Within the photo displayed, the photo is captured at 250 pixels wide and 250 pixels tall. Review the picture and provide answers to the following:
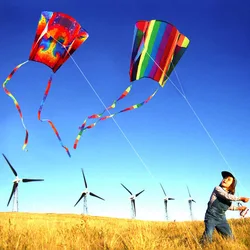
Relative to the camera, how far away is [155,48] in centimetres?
931

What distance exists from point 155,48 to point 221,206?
14.2 ft

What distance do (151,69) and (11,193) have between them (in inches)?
1361

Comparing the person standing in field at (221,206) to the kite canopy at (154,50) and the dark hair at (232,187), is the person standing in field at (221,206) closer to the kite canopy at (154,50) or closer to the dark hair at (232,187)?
the dark hair at (232,187)

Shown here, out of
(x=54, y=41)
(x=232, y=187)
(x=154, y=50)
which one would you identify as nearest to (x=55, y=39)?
(x=54, y=41)

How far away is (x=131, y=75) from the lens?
931cm

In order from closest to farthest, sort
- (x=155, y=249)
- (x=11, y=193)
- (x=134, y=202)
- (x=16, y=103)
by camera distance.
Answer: (x=155, y=249)
(x=16, y=103)
(x=11, y=193)
(x=134, y=202)

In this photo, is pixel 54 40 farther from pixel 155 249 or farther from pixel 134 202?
pixel 134 202

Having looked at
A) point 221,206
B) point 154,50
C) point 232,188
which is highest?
point 154,50

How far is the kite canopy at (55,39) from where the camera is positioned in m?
9.20

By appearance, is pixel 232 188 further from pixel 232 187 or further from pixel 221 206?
pixel 221 206

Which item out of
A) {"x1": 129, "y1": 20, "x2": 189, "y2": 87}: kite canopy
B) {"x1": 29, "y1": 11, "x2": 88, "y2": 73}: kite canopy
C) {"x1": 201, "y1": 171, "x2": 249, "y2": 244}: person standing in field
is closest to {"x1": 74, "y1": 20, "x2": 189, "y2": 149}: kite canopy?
{"x1": 129, "y1": 20, "x2": 189, "y2": 87}: kite canopy

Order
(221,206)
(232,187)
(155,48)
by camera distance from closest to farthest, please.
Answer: (221,206) < (232,187) < (155,48)

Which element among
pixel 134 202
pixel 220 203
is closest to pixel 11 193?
pixel 134 202

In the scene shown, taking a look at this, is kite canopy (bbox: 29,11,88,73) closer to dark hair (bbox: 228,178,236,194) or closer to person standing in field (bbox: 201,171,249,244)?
person standing in field (bbox: 201,171,249,244)
